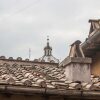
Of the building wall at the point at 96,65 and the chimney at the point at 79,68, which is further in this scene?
the building wall at the point at 96,65

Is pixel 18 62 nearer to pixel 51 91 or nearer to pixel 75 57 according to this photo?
pixel 75 57

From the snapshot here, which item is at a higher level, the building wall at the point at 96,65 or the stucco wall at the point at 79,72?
the building wall at the point at 96,65

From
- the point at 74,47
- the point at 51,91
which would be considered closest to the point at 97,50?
the point at 74,47

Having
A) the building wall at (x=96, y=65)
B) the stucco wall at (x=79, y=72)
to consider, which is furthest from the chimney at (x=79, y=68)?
the building wall at (x=96, y=65)

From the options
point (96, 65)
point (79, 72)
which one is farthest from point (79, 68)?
point (96, 65)

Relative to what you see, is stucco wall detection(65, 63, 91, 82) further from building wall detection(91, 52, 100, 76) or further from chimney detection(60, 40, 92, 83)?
building wall detection(91, 52, 100, 76)

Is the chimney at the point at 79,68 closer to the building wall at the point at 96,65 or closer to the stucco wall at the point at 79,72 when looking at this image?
the stucco wall at the point at 79,72

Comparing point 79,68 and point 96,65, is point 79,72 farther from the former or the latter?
point 96,65

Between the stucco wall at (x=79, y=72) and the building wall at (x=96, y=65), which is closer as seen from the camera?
the stucco wall at (x=79, y=72)

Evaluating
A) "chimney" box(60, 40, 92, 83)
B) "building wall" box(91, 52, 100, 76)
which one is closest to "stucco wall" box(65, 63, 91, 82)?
"chimney" box(60, 40, 92, 83)

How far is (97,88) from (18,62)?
7.25m

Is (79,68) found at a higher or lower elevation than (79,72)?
higher

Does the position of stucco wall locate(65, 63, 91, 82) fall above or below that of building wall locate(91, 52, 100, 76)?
below

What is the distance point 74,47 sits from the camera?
9.93 m
